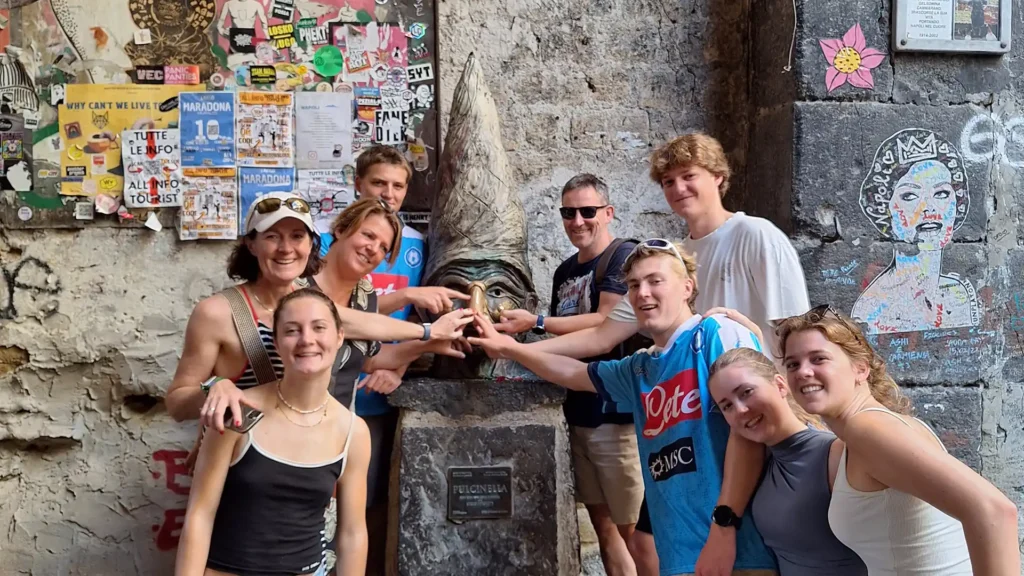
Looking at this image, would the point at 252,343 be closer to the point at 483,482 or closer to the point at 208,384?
the point at 208,384

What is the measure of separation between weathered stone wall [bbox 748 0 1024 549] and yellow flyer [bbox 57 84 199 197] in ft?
8.88

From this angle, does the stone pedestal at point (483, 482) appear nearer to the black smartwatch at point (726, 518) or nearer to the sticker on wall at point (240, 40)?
the black smartwatch at point (726, 518)

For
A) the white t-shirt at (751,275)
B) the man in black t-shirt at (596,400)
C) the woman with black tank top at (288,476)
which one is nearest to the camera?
the woman with black tank top at (288,476)

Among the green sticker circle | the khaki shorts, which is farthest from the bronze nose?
the green sticker circle

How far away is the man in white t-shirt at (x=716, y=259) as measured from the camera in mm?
2436

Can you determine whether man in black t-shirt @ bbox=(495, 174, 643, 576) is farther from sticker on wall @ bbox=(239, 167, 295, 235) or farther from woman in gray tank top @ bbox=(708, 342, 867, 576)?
sticker on wall @ bbox=(239, 167, 295, 235)

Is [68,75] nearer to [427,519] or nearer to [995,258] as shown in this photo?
[427,519]

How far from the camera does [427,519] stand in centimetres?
254

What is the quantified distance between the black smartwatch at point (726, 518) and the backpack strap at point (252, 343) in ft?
3.57

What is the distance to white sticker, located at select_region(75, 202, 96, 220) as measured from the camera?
11.6 ft

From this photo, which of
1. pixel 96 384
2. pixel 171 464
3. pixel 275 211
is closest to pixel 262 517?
pixel 275 211

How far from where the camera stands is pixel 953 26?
3.55m

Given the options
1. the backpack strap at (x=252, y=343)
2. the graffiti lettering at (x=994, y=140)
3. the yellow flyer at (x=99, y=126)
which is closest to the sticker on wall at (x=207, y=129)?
the yellow flyer at (x=99, y=126)

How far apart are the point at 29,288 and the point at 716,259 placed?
2.78 metres
